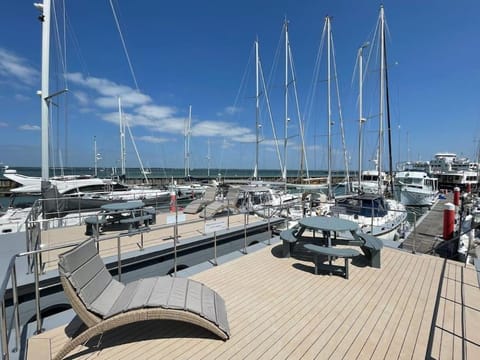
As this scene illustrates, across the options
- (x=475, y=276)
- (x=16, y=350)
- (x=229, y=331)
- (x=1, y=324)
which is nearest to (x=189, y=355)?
(x=229, y=331)

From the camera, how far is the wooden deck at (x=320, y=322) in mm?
2602

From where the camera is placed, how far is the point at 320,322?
10.4 feet

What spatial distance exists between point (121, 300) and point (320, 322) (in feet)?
8.50

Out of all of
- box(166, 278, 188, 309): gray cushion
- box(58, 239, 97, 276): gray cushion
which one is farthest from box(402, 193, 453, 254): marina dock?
box(58, 239, 97, 276): gray cushion

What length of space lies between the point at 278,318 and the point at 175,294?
1481mm

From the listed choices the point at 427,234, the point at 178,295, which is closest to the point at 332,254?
the point at 178,295

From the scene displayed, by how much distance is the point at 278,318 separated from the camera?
128 inches

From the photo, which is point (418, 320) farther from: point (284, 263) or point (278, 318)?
point (284, 263)

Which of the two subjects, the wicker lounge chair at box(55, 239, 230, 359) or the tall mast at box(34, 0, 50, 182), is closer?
the wicker lounge chair at box(55, 239, 230, 359)

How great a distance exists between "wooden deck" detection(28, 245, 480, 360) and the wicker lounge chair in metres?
0.34

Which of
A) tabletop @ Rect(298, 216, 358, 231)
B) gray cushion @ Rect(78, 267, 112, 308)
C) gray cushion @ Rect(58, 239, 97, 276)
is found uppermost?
gray cushion @ Rect(58, 239, 97, 276)

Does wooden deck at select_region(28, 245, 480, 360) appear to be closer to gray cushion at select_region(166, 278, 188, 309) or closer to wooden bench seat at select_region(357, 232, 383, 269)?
wooden bench seat at select_region(357, 232, 383, 269)

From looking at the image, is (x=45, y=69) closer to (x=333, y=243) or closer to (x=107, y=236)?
(x=107, y=236)

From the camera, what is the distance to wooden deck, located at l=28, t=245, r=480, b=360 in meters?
2.60
